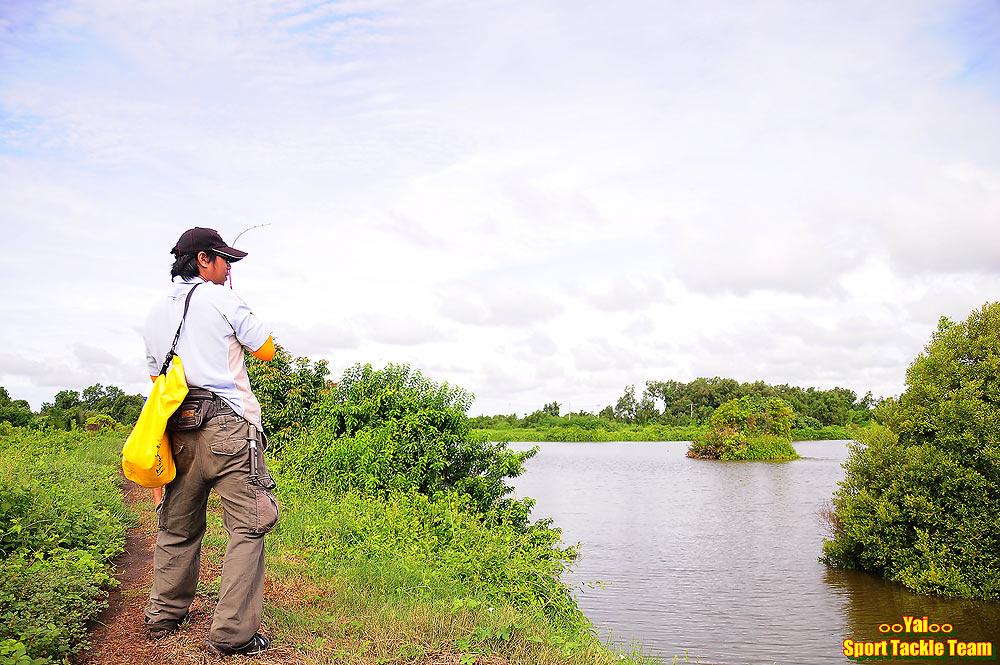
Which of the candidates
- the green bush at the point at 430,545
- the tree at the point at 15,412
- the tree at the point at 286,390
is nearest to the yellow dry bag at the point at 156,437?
the green bush at the point at 430,545

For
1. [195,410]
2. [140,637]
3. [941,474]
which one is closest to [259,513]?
[195,410]

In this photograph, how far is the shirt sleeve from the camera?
3.75 metres

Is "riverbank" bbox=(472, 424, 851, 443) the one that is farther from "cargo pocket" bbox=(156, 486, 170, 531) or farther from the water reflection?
"cargo pocket" bbox=(156, 486, 170, 531)

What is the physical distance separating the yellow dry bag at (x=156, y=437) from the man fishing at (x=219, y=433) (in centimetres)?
7

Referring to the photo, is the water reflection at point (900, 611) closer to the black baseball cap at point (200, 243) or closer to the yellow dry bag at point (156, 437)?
the yellow dry bag at point (156, 437)

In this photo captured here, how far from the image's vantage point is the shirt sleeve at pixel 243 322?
3.75m

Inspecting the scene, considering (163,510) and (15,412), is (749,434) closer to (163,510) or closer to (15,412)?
(15,412)

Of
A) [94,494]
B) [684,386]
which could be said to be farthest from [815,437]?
[94,494]

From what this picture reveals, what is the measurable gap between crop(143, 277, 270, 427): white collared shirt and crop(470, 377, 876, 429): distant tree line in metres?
82.5

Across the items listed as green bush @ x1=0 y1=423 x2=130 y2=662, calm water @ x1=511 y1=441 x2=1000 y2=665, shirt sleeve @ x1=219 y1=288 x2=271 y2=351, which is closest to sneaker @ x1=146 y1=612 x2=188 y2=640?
green bush @ x1=0 y1=423 x2=130 y2=662

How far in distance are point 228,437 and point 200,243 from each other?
1.06 meters

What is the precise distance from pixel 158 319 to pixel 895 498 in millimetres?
12080

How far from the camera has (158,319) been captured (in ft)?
12.7

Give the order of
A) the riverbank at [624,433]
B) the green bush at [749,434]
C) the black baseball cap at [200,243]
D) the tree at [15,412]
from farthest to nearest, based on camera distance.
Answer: the riverbank at [624,433], the green bush at [749,434], the tree at [15,412], the black baseball cap at [200,243]
